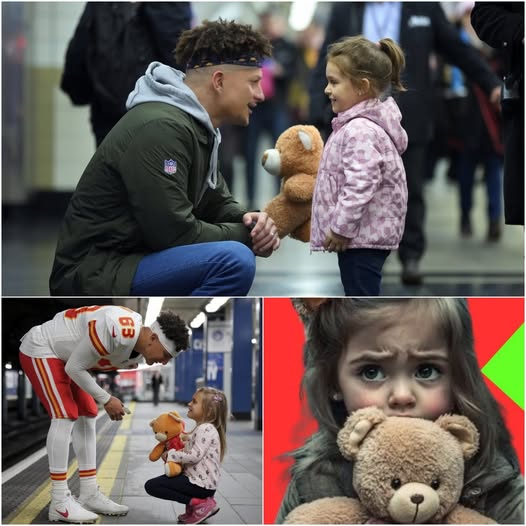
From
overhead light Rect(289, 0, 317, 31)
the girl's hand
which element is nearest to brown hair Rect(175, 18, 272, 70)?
the girl's hand

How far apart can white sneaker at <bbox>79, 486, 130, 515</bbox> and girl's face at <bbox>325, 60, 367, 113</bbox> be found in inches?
57.2

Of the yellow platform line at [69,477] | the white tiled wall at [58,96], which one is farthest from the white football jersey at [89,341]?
the white tiled wall at [58,96]

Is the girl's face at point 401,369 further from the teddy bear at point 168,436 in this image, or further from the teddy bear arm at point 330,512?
the teddy bear at point 168,436

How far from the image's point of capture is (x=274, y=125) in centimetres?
1016

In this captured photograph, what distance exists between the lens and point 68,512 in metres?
3.55

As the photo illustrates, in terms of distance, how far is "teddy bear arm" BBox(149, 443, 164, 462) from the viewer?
3.58 m

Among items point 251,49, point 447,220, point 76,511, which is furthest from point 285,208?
point 447,220

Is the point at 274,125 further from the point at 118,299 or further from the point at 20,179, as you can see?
the point at 118,299

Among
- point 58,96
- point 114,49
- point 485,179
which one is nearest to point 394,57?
point 114,49

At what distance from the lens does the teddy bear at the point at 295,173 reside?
3988 mm

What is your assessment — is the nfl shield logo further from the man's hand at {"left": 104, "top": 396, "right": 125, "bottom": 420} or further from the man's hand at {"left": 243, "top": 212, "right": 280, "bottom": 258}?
the man's hand at {"left": 104, "top": 396, "right": 125, "bottom": 420}

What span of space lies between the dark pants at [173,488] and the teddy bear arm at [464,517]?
739mm

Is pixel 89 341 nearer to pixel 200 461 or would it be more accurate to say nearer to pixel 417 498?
pixel 200 461

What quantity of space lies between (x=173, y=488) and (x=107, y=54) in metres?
2.04
